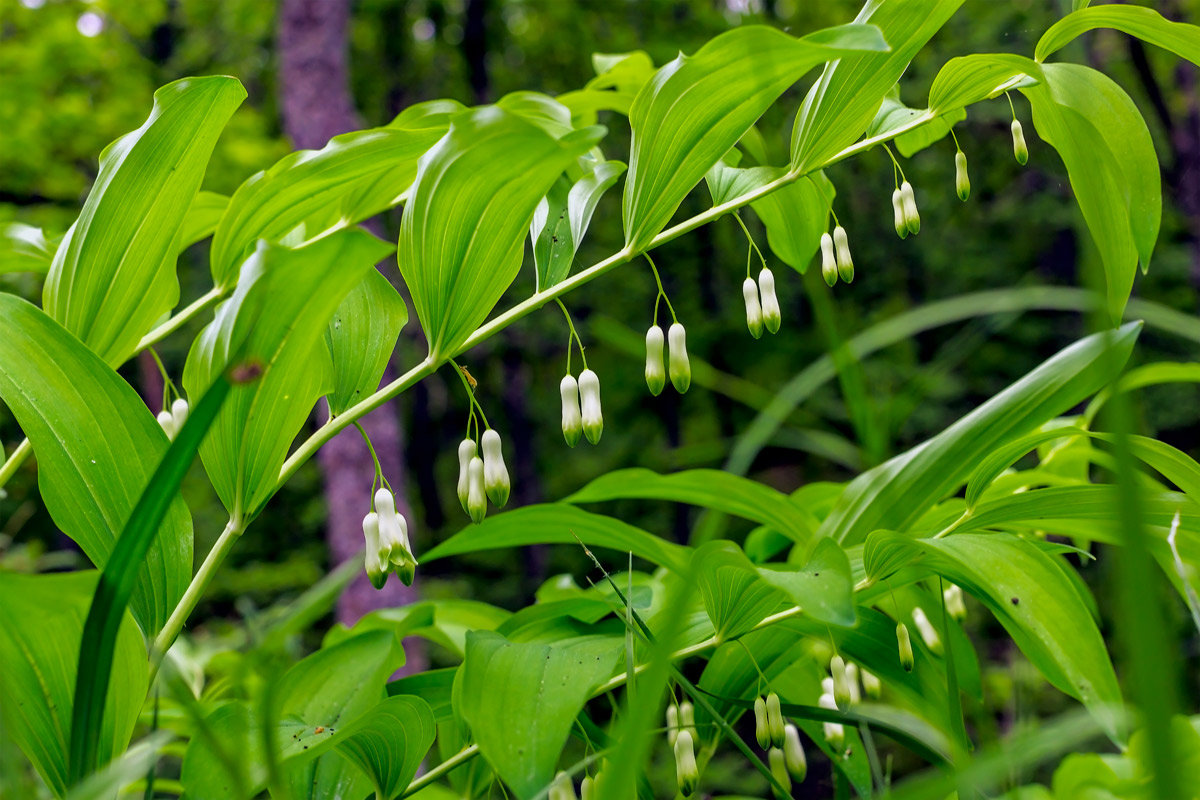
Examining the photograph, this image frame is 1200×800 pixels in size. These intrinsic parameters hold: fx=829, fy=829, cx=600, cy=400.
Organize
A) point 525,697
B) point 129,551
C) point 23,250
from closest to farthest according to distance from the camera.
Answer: point 129,551, point 525,697, point 23,250

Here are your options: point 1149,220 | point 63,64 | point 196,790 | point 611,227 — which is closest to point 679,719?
point 196,790

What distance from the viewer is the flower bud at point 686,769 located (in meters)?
0.65

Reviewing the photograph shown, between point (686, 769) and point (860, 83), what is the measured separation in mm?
585

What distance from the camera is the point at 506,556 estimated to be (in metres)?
10.3

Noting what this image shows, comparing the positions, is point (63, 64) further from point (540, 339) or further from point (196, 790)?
point (196, 790)

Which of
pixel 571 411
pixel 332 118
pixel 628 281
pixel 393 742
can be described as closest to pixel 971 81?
pixel 571 411

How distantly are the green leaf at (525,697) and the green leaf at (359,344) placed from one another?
0.26 meters

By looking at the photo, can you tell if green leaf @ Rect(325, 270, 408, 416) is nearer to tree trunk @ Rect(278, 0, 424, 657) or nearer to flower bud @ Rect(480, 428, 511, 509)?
flower bud @ Rect(480, 428, 511, 509)

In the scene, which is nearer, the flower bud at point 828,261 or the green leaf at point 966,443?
the green leaf at point 966,443

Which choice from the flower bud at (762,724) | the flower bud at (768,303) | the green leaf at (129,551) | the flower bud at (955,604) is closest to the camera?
the green leaf at (129,551)

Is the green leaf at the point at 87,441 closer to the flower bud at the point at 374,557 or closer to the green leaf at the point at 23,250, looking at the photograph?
the flower bud at the point at 374,557

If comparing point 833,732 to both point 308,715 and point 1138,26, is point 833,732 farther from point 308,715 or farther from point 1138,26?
point 1138,26

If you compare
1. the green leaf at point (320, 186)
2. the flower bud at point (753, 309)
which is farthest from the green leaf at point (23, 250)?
the flower bud at point (753, 309)

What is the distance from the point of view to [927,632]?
0.99m
